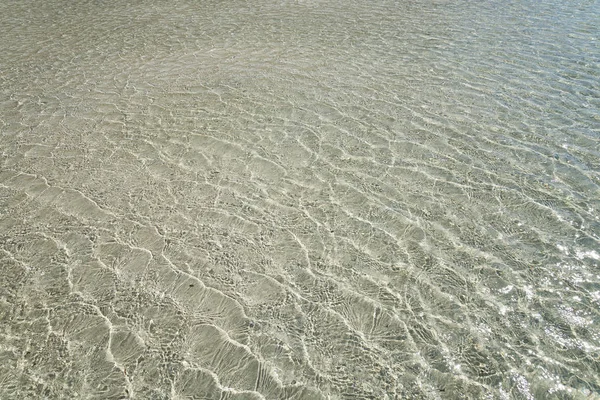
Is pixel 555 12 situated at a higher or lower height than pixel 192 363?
higher

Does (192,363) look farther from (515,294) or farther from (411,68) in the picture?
(411,68)

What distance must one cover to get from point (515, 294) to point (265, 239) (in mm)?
2032

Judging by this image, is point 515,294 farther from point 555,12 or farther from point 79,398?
point 555,12

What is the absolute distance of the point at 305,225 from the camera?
154 inches

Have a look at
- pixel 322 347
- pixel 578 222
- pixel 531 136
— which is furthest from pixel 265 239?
pixel 531 136

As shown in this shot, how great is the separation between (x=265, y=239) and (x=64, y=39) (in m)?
7.52

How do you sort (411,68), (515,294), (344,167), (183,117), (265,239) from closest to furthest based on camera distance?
(515,294)
(265,239)
(344,167)
(183,117)
(411,68)

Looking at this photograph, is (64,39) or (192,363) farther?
(64,39)

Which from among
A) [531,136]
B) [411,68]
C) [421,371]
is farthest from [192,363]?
[411,68]

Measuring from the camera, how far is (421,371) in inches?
108

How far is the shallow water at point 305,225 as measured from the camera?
281 centimetres

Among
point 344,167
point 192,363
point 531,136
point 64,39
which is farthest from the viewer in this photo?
point 64,39

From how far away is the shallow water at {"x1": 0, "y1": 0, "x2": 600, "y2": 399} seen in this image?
9.23 ft

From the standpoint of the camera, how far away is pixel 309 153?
485 centimetres
